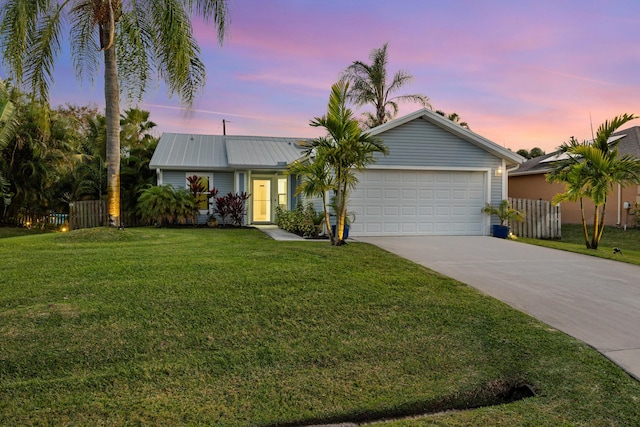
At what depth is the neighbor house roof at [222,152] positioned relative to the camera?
16.6 metres

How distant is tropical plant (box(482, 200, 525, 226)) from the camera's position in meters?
13.4

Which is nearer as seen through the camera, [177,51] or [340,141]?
[340,141]

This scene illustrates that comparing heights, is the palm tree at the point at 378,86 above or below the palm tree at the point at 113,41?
above

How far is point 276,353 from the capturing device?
4.08 meters

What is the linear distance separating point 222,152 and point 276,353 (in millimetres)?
15448

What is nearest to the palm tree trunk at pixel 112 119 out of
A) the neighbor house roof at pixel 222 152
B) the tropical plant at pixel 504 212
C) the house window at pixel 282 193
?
the neighbor house roof at pixel 222 152

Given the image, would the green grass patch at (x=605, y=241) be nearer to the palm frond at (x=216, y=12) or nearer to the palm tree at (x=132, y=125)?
the palm frond at (x=216, y=12)

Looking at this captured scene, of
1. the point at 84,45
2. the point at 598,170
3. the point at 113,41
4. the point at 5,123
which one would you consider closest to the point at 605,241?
the point at 598,170

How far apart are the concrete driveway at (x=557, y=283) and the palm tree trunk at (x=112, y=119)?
720 cm

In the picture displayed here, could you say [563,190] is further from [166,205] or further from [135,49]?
[135,49]

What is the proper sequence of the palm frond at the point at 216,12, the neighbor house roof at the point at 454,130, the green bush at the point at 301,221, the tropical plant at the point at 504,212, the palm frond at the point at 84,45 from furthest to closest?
the tropical plant at the point at 504,212
the neighbor house roof at the point at 454,130
the green bush at the point at 301,221
the palm frond at the point at 84,45
the palm frond at the point at 216,12

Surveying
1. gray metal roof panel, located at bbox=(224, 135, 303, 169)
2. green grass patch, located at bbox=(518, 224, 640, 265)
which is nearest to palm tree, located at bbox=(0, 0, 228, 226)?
gray metal roof panel, located at bbox=(224, 135, 303, 169)

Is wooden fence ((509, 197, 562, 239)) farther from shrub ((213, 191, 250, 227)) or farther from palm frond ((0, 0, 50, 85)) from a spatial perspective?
palm frond ((0, 0, 50, 85))

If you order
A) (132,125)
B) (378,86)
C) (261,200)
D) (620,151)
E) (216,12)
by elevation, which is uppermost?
(378,86)
